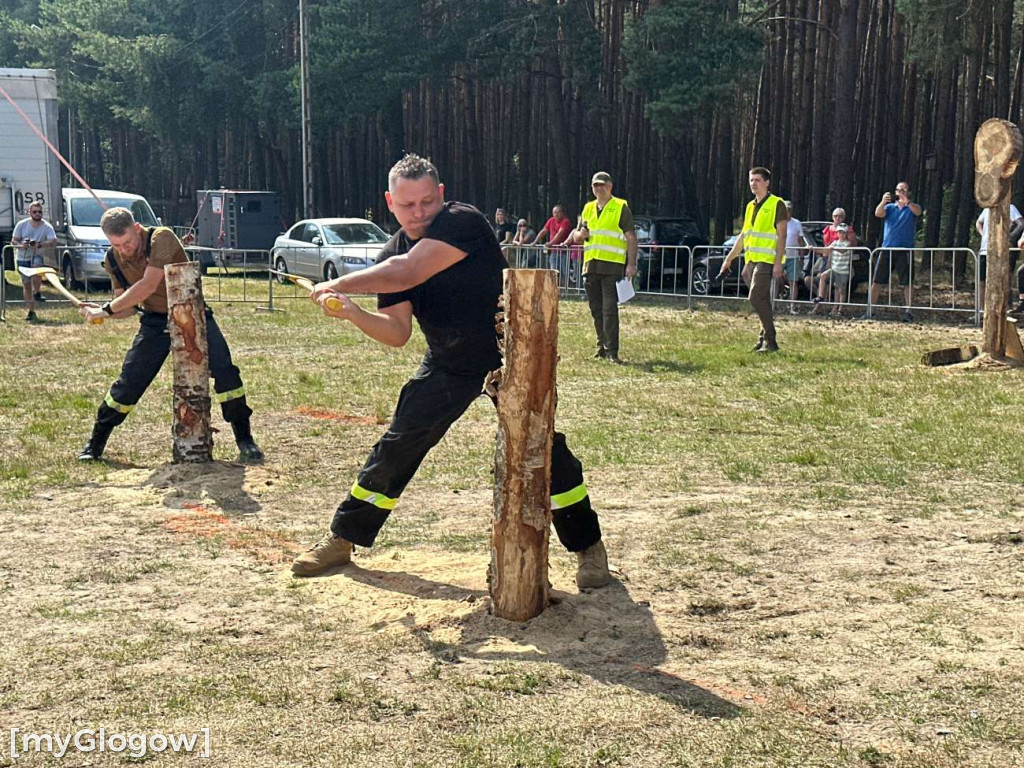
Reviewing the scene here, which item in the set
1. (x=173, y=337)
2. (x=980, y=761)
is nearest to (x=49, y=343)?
(x=173, y=337)

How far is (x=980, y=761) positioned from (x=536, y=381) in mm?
2170

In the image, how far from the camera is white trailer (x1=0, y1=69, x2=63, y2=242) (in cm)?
2491

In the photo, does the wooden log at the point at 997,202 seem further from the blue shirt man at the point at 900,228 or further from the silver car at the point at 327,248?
the silver car at the point at 327,248

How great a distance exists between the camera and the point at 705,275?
23344mm

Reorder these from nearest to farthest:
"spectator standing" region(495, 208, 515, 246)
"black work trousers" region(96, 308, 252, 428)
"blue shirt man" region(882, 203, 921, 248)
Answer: "black work trousers" region(96, 308, 252, 428) → "blue shirt man" region(882, 203, 921, 248) → "spectator standing" region(495, 208, 515, 246)

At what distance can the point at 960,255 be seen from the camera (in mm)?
20000

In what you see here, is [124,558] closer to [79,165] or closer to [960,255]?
[960,255]

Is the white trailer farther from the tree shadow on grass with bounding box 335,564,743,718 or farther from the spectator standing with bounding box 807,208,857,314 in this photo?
the tree shadow on grass with bounding box 335,564,743,718

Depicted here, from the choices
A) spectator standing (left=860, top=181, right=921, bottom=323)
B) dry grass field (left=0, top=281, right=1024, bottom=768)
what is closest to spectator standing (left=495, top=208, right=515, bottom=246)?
spectator standing (left=860, top=181, right=921, bottom=323)

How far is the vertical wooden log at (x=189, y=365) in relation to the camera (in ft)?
28.3

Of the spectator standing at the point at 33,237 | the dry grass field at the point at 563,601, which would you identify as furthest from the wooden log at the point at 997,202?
the spectator standing at the point at 33,237

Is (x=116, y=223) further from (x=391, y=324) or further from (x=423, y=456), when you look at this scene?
(x=423, y=456)

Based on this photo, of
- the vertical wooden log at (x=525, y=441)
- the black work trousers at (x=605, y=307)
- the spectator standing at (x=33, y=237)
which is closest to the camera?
the vertical wooden log at (x=525, y=441)

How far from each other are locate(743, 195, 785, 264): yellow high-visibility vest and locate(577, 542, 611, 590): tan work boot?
29.7ft
